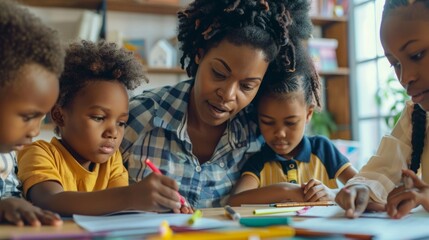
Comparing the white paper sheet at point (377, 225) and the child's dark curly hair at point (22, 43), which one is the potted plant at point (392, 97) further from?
the child's dark curly hair at point (22, 43)

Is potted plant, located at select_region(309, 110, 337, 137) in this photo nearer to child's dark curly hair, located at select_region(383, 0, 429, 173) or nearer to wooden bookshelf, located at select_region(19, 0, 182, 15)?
wooden bookshelf, located at select_region(19, 0, 182, 15)

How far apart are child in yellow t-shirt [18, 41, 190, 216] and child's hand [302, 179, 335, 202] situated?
1.40ft

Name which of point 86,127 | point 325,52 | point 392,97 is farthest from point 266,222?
point 325,52

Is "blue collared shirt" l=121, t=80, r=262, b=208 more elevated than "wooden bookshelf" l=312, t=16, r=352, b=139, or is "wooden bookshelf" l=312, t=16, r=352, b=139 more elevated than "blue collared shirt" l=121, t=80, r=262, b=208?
"wooden bookshelf" l=312, t=16, r=352, b=139

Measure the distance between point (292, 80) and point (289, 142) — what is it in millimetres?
173

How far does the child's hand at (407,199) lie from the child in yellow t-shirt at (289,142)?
0.43 m

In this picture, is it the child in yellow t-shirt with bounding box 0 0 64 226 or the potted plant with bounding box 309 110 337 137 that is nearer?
the child in yellow t-shirt with bounding box 0 0 64 226

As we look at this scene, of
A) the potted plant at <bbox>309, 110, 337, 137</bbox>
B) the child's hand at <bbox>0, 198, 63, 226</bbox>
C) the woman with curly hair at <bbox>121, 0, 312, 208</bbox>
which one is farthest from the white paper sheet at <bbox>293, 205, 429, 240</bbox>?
the potted plant at <bbox>309, 110, 337, 137</bbox>

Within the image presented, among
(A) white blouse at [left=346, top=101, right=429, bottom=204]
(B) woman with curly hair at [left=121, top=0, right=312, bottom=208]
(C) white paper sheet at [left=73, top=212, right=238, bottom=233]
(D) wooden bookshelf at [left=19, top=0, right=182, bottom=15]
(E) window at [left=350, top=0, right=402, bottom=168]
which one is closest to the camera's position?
(C) white paper sheet at [left=73, top=212, right=238, bottom=233]

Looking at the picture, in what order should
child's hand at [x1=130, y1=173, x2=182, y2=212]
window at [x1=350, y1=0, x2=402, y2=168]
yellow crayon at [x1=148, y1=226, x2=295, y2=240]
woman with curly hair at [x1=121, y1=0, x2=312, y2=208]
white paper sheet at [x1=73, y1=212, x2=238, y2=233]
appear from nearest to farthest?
yellow crayon at [x1=148, y1=226, x2=295, y2=240]
white paper sheet at [x1=73, y1=212, x2=238, y2=233]
child's hand at [x1=130, y1=173, x2=182, y2=212]
woman with curly hair at [x1=121, y1=0, x2=312, y2=208]
window at [x1=350, y1=0, x2=402, y2=168]

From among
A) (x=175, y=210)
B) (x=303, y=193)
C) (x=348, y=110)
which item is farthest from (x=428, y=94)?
(x=348, y=110)

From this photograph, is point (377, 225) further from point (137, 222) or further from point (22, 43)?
point (22, 43)

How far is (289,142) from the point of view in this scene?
4.80 ft

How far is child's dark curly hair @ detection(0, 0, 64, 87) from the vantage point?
82cm
